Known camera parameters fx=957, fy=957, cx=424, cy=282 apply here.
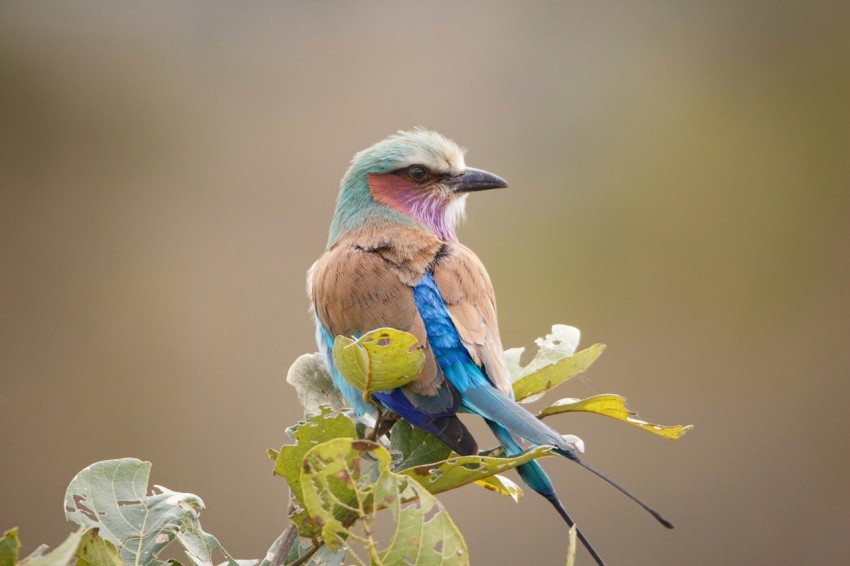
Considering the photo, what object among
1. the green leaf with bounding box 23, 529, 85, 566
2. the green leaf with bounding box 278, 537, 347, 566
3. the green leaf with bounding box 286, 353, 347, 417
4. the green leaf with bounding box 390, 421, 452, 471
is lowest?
the green leaf with bounding box 278, 537, 347, 566

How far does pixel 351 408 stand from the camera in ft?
6.86

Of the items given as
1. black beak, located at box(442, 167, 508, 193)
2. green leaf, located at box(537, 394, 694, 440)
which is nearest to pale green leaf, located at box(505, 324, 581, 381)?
green leaf, located at box(537, 394, 694, 440)

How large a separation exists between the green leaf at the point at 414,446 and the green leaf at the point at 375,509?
0.48m

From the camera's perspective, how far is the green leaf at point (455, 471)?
1.35 meters

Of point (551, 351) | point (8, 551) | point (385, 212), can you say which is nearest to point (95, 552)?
point (8, 551)

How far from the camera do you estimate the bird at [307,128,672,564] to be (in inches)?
72.6

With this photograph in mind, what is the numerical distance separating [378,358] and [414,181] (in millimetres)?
1517

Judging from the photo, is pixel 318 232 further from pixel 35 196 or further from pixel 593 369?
pixel 35 196

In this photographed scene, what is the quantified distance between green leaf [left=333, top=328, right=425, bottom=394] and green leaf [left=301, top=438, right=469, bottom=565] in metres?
0.23

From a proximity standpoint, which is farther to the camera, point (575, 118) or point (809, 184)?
point (809, 184)

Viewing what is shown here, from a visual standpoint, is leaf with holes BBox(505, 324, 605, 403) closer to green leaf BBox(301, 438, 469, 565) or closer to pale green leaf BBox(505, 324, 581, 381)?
pale green leaf BBox(505, 324, 581, 381)

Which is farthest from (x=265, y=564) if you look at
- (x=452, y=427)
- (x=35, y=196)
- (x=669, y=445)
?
(x=35, y=196)

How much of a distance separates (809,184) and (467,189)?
176 inches

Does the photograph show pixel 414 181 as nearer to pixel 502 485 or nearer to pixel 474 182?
pixel 474 182
